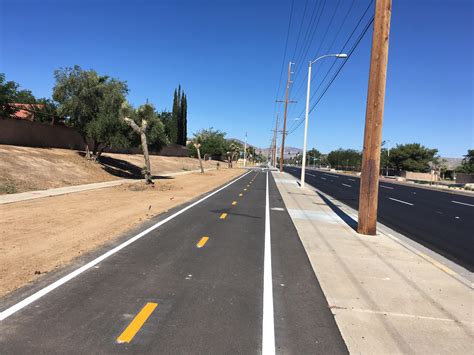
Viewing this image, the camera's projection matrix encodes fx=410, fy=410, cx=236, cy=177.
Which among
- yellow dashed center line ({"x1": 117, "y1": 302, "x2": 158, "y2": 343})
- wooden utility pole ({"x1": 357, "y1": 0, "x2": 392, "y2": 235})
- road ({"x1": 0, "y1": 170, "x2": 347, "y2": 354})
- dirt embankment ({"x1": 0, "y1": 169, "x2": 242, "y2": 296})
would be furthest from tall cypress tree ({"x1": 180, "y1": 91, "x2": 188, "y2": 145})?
yellow dashed center line ({"x1": 117, "y1": 302, "x2": 158, "y2": 343})

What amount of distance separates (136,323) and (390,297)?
3.86 metres

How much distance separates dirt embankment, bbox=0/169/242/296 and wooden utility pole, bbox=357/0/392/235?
679cm

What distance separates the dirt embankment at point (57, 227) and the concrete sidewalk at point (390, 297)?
4734 millimetres

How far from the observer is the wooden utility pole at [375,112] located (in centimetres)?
1163

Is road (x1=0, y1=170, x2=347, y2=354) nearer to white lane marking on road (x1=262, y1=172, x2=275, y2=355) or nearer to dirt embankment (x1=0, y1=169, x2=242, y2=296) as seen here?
white lane marking on road (x1=262, y1=172, x2=275, y2=355)

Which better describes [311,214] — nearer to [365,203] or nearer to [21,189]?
[365,203]

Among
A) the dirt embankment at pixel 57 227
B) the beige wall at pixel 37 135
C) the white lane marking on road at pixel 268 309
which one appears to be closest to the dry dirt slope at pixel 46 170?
the beige wall at pixel 37 135

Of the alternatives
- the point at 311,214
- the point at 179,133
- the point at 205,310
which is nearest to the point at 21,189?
the point at 311,214

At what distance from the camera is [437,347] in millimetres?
4625

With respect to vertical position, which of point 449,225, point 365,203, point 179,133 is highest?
point 179,133

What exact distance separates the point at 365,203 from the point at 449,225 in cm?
544

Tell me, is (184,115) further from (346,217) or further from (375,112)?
(375,112)

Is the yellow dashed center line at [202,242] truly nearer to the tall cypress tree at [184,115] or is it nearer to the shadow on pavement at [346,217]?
the shadow on pavement at [346,217]

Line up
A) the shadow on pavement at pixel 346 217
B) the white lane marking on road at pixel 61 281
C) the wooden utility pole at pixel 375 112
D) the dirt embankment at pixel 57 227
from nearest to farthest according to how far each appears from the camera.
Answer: the white lane marking on road at pixel 61 281 < the dirt embankment at pixel 57 227 < the wooden utility pole at pixel 375 112 < the shadow on pavement at pixel 346 217
